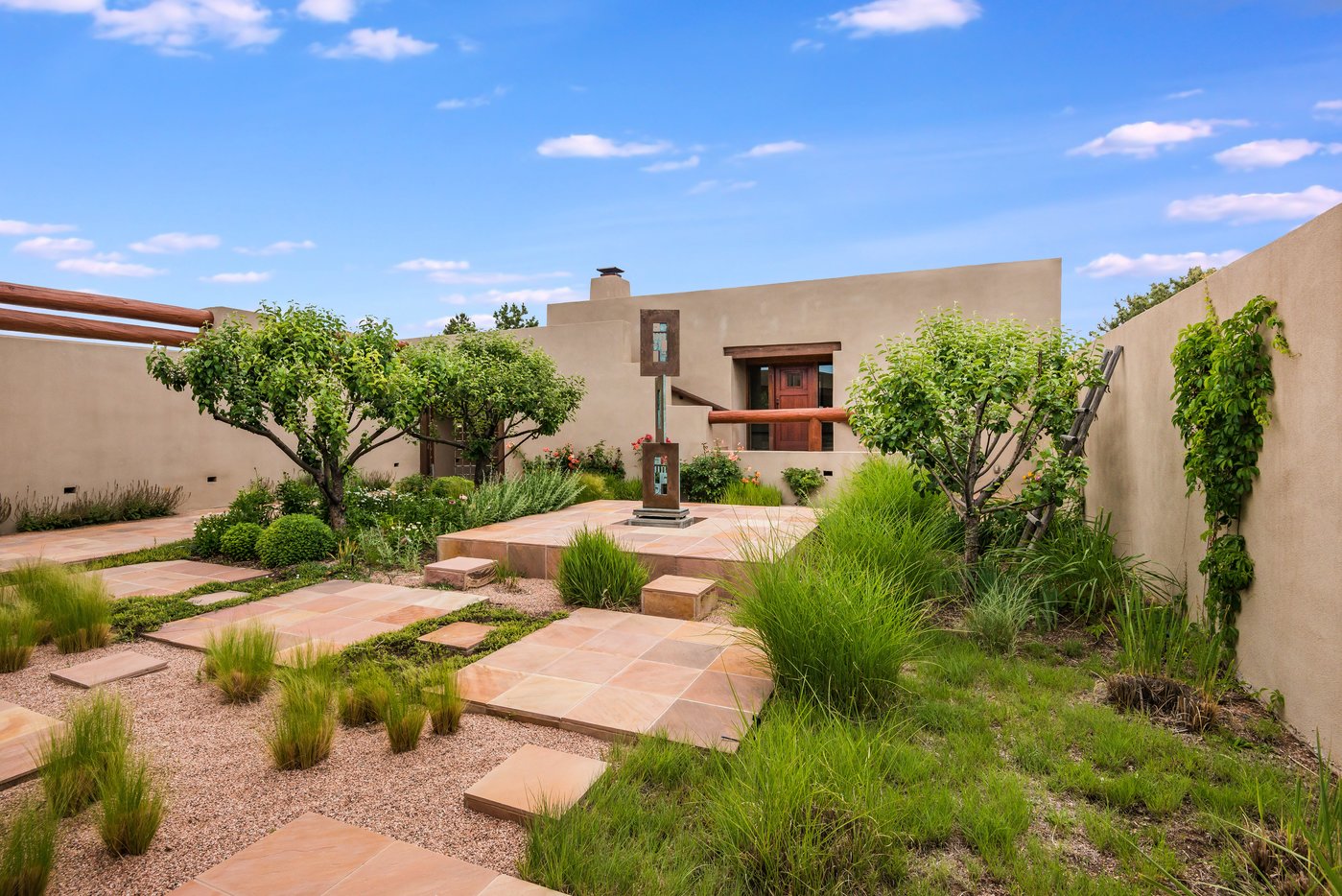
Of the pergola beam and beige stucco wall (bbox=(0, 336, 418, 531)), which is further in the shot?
beige stucco wall (bbox=(0, 336, 418, 531))

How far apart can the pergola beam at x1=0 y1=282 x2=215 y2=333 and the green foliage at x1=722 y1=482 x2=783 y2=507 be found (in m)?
6.55

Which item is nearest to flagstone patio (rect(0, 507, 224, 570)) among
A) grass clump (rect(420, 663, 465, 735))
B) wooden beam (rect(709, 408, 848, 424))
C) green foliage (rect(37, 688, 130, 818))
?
green foliage (rect(37, 688, 130, 818))

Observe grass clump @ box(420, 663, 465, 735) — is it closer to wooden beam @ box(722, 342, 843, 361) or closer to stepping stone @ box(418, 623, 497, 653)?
stepping stone @ box(418, 623, 497, 653)

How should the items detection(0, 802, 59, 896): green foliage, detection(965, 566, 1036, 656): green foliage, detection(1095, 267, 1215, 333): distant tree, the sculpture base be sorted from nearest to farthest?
detection(0, 802, 59, 896): green foliage
detection(965, 566, 1036, 656): green foliage
the sculpture base
detection(1095, 267, 1215, 333): distant tree

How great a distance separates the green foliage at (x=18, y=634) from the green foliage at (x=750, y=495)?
699 cm

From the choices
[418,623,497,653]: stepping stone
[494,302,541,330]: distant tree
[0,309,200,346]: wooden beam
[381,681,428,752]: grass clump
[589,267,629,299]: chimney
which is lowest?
[418,623,497,653]: stepping stone

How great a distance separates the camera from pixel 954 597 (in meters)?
4.50

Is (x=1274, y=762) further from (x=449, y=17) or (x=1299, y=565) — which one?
(x=449, y=17)

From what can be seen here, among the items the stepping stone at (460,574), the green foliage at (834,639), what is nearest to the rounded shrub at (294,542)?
the stepping stone at (460,574)

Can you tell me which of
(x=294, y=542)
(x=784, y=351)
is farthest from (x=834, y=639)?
(x=784, y=351)

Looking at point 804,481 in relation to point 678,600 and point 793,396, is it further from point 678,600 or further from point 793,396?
point 678,600

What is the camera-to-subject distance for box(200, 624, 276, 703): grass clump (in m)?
3.16

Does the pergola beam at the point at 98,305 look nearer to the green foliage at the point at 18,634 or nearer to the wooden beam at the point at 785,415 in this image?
the green foliage at the point at 18,634

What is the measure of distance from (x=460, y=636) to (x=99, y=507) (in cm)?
826
